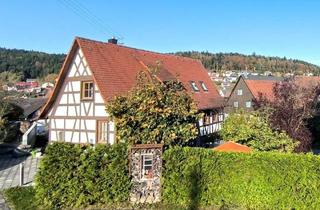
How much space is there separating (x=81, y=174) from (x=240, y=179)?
18.1ft

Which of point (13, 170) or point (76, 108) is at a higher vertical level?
point (76, 108)

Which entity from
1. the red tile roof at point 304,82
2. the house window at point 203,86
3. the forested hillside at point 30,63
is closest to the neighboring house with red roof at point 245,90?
the red tile roof at point 304,82

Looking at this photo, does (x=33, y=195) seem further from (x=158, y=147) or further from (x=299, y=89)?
(x=299, y=89)

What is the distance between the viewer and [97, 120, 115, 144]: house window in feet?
67.6

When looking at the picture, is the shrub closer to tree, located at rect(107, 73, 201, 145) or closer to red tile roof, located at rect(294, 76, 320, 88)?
tree, located at rect(107, 73, 201, 145)

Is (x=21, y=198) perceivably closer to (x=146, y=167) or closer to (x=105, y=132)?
(x=146, y=167)

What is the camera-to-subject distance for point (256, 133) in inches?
743

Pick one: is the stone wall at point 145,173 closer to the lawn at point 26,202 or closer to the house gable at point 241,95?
the lawn at point 26,202

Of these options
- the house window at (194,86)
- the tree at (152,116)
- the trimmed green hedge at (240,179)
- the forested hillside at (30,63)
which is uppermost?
the forested hillside at (30,63)

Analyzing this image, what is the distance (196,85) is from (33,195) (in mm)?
18245

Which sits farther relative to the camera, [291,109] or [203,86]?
[203,86]

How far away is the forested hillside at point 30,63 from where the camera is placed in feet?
372

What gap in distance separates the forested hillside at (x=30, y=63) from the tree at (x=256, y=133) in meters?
100

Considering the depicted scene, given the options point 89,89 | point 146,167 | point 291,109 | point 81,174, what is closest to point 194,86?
point 291,109
